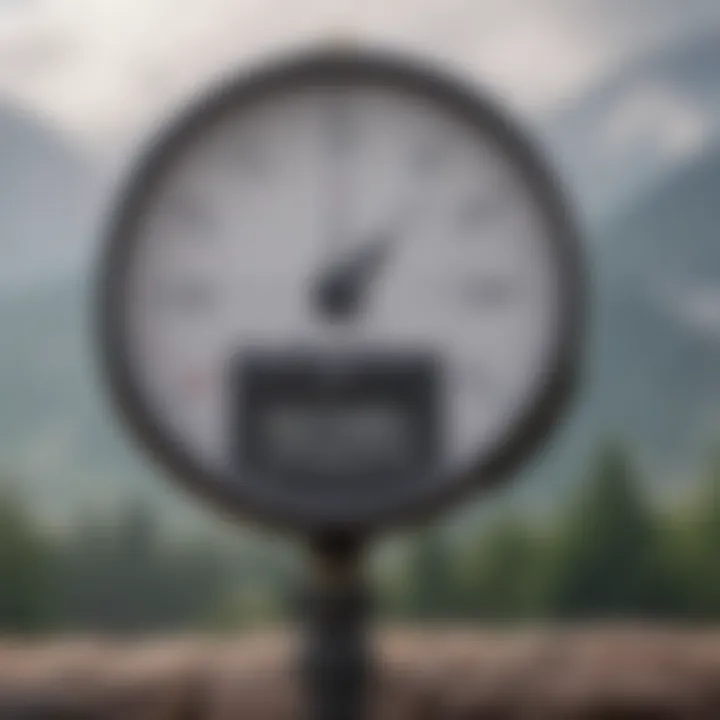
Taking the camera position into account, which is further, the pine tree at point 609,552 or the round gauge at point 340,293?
the pine tree at point 609,552

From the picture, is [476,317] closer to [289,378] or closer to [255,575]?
[289,378]

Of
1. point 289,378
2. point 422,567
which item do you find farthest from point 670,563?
point 289,378

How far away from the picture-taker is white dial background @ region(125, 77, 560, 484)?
59 cm

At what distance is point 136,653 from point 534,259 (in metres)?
0.29

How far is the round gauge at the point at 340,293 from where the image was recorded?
579 millimetres

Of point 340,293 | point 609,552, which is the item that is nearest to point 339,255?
point 340,293

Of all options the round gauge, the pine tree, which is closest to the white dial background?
the round gauge

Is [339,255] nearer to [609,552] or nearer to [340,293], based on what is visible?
[340,293]

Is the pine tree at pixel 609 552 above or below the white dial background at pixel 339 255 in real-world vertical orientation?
below

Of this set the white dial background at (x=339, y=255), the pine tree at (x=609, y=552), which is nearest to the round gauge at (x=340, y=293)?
the white dial background at (x=339, y=255)

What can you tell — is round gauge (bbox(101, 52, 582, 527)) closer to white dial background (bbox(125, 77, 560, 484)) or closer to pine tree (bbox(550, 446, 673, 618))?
white dial background (bbox(125, 77, 560, 484))

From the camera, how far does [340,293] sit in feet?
1.99

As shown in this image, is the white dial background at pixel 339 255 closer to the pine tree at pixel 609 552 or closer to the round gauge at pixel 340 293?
the round gauge at pixel 340 293

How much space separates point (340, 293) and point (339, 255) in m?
0.02
